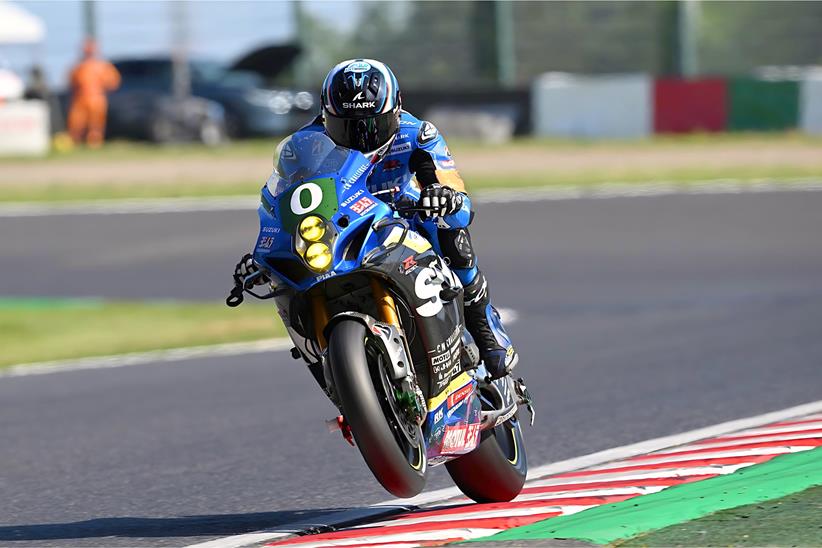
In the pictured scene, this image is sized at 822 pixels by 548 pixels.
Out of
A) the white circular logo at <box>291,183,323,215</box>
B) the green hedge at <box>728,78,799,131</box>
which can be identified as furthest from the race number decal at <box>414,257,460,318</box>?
the green hedge at <box>728,78,799,131</box>

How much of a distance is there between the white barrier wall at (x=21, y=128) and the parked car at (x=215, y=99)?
6.49 ft

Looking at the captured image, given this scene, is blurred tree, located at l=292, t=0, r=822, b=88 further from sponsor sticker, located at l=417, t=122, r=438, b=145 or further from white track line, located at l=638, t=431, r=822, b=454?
sponsor sticker, located at l=417, t=122, r=438, b=145

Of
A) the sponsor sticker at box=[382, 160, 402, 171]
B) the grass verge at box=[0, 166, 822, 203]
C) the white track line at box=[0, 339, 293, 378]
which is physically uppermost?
the sponsor sticker at box=[382, 160, 402, 171]

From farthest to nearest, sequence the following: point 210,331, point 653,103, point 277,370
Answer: point 653,103
point 210,331
point 277,370

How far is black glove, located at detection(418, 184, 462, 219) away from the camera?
532 centimetres

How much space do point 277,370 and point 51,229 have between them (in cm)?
906

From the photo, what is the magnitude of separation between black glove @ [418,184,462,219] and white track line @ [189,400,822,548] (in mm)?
1078

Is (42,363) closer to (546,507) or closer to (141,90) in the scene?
(546,507)

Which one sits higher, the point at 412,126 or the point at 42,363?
the point at 412,126

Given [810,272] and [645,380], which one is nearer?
[645,380]

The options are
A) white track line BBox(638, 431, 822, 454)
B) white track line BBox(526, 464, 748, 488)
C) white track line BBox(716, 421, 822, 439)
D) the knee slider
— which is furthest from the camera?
white track line BBox(716, 421, 822, 439)

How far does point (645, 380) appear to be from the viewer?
30.8 ft

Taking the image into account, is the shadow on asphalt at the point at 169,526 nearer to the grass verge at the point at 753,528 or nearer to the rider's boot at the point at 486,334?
the rider's boot at the point at 486,334

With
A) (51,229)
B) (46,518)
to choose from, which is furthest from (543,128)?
(46,518)
